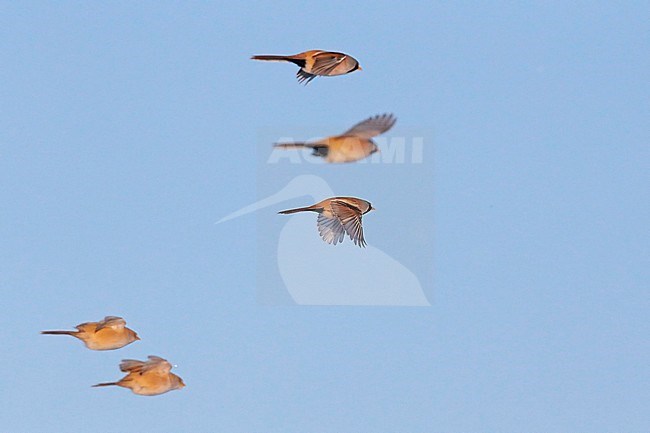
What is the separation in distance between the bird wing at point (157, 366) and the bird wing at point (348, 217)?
641 millimetres

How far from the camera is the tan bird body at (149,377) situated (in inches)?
113

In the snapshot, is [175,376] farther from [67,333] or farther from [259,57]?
[259,57]

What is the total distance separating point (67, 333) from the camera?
2.86 m

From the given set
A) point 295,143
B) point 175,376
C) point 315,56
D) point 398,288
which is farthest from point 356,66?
point 398,288

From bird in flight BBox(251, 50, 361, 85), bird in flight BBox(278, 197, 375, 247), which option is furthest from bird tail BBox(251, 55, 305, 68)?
bird in flight BBox(278, 197, 375, 247)

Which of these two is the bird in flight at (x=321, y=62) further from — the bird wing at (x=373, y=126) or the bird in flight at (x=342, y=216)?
the bird in flight at (x=342, y=216)

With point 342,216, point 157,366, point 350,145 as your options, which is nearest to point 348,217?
point 342,216

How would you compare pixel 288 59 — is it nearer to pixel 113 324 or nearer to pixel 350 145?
pixel 350 145

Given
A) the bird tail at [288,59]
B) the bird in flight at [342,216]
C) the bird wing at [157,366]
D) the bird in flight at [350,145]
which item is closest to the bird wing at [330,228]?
the bird in flight at [342,216]

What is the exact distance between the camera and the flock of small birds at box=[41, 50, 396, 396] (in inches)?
97.6

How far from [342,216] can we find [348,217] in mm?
17

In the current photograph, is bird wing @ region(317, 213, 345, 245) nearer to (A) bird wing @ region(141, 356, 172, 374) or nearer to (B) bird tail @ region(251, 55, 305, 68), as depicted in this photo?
(B) bird tail @ region(251, 55, 305, 68)

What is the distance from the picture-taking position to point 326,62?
260 centimetres

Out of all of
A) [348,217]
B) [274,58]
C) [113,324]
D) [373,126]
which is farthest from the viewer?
[113,324]
